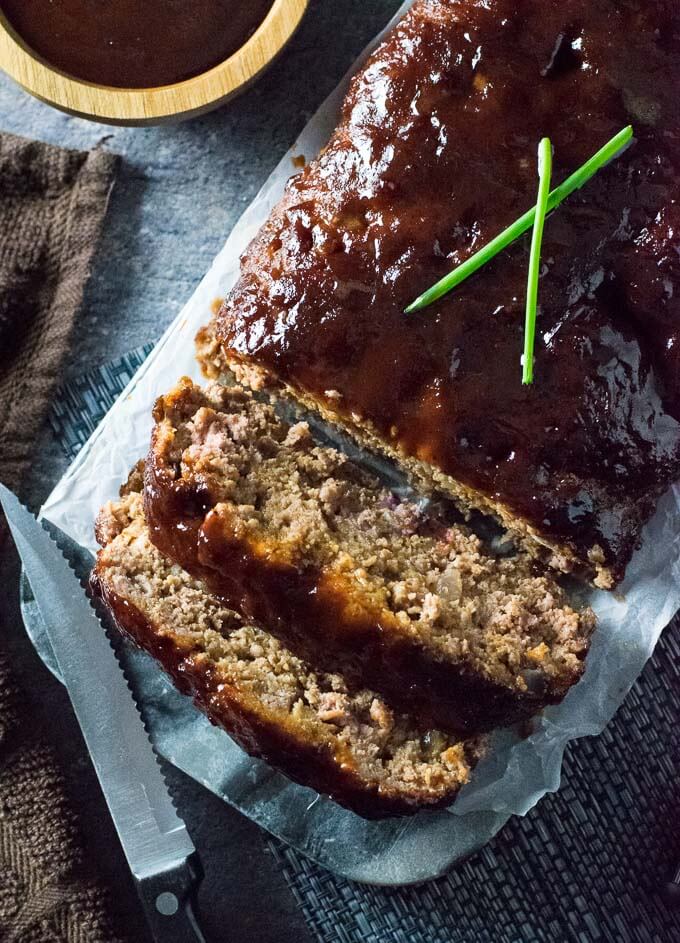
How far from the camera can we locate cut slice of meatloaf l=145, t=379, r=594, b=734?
3.38 meters

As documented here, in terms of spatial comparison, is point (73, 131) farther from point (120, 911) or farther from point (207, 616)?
point (120, 911)

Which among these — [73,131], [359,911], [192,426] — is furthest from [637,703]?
[73,131]

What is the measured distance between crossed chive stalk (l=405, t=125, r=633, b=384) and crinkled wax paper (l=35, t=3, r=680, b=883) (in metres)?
1.10

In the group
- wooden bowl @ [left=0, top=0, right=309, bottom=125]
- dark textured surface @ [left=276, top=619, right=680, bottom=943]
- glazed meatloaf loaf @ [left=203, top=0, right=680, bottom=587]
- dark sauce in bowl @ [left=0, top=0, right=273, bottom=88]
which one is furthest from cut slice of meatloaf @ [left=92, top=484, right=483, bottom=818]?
dark sauce in bowl @ [left=0, top=0, right=273, bottom=88]

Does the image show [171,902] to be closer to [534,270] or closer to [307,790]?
[307,790]

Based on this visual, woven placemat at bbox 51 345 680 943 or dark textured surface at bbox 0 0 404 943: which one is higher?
dark textured surface at bbox 0 0 404 943

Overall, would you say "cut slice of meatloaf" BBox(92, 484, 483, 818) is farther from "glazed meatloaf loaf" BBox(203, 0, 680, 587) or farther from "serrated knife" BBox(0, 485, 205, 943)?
"glazed meatloaf loaf" BBox(203, 0, 680, 587)

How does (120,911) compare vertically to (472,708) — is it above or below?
below

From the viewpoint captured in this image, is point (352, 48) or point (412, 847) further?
point (352, 48)

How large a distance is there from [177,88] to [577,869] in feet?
11.2

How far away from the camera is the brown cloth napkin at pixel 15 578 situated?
407 cm

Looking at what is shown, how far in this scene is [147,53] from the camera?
3.89m

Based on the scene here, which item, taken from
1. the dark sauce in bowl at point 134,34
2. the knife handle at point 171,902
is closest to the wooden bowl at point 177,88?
the dark sauce in bowl at point 134,34

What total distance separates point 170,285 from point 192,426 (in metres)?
1.12
